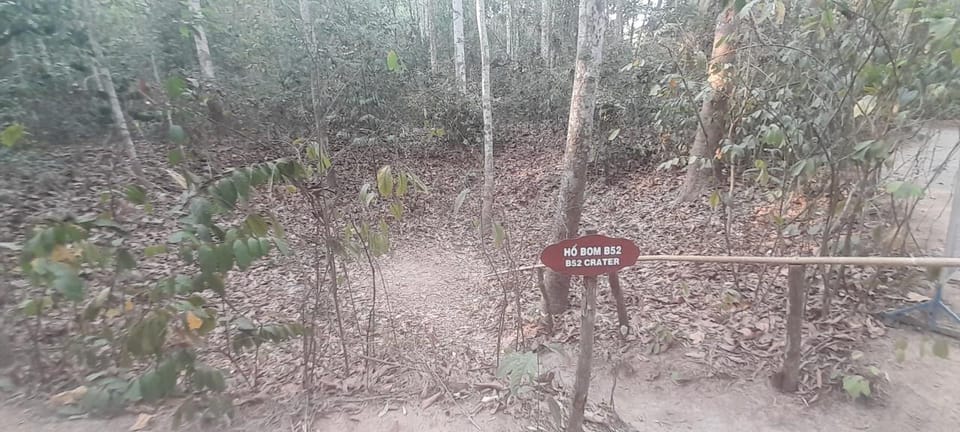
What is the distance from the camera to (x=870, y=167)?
2602 millimetres

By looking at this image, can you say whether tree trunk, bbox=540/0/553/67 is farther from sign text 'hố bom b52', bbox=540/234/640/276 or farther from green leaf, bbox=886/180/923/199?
sign text 'hố bom b52', bbox=540/234/640/276

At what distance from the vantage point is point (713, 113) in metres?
5.28

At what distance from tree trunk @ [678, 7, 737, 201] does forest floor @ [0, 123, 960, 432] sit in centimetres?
79

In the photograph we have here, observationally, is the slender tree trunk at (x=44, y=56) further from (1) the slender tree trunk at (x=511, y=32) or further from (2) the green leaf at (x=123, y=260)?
(1) the slender tree trunk at (x=511, y=32)

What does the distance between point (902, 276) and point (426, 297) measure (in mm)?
3866

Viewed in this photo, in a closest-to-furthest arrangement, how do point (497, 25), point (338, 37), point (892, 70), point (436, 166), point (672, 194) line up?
point (892, 70) → point (672, 194) → point (338, 37) → point (436, 166) → point (497, 25)

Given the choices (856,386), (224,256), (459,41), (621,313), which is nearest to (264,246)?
(224,256)

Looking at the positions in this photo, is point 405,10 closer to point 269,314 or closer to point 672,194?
Answer: point 672,194

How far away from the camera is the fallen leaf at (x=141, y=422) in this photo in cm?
224

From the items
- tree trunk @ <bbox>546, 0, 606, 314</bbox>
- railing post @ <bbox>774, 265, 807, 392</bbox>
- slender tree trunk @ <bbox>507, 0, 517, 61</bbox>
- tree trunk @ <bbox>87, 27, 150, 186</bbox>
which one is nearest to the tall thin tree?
tree trunk @ <bbox>87, 27, 150, 186</bbox>

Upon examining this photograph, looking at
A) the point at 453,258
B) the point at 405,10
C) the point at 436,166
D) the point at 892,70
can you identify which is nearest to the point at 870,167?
the point at 892,70

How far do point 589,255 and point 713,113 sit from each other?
434 centimetres

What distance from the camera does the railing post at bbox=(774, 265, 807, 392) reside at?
245 cm

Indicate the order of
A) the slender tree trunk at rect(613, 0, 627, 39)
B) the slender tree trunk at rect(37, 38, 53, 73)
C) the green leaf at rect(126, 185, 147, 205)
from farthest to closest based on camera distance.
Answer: the slender tree trunk at rect(613, 0, 627, 39), the slender tree trunk at rect(37, 38, 53, 73), the green leaf at rect(126, 185, 147, 205)
